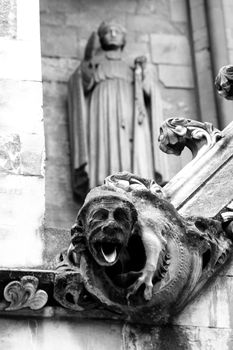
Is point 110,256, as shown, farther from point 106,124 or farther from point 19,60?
point 106,124

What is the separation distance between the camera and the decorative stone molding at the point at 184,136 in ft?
25.6

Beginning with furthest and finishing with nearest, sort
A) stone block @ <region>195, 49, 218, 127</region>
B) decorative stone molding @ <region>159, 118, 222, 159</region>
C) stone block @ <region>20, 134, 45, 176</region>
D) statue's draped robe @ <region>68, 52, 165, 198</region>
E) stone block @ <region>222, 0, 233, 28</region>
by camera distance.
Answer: stone block @ <region>222, 0, 233, 28</region> < stone block @ <region>195, 49, 218, 127</region> < statue's draped robe @ <region>68, 52, 165, 198</region> < decorative stone molding @ <region>159, 118, 222, 159</region> < stone block @ <region>20, 134, 45, 176</region>

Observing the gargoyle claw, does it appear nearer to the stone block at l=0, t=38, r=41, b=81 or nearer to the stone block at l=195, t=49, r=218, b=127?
the stone block at l=0, t=38, r=41, b=81

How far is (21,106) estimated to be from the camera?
7.73m

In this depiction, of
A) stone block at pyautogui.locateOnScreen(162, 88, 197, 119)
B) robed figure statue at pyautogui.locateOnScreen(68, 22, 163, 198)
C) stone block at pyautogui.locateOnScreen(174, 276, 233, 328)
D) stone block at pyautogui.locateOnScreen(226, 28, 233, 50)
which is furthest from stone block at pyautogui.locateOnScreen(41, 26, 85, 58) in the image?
stone block at pyautogui.locateOnScreen(174, 276, 233, 328)

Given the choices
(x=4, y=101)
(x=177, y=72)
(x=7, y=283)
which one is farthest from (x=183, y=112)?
(x=7, y=283)

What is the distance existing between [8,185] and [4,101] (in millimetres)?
513

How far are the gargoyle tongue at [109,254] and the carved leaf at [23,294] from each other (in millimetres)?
342

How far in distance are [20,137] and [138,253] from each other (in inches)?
37.4

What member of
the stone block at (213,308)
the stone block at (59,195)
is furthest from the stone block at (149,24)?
the stone block at (213,308)

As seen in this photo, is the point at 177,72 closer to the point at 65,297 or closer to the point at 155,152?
the point at 155,152

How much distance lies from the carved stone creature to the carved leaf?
9.8 inches

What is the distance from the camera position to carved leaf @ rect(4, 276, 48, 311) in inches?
275

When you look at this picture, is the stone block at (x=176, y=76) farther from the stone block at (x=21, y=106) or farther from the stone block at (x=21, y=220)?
the stone block at (x=21, y=220)
